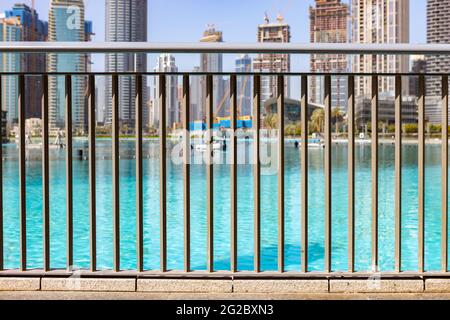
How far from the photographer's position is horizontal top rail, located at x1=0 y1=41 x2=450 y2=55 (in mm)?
1943

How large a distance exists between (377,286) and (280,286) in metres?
0.38

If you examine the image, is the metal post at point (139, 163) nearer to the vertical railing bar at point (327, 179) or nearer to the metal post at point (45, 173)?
the metal post at point (45, 173)

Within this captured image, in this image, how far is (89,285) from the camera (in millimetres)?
2088

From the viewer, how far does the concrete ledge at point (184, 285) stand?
2084mm

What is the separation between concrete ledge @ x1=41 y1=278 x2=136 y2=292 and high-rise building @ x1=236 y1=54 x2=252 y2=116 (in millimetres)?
867

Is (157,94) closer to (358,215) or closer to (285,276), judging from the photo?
(285,276)

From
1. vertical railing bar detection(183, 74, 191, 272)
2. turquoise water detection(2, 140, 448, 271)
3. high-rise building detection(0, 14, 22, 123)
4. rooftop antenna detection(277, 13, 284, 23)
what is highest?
rooftop antenna detection(277, 13, 284, 23)

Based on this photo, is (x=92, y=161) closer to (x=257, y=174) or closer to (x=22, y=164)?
(x=22, y=164)

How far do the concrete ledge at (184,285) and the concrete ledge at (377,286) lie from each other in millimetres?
435

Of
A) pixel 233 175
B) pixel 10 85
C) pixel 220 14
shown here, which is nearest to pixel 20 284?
pixel 10 85

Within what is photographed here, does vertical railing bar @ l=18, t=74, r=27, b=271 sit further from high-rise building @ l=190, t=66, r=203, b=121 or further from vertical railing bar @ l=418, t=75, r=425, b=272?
vertical railing bar @ l=418, t=75, r=425, b=272

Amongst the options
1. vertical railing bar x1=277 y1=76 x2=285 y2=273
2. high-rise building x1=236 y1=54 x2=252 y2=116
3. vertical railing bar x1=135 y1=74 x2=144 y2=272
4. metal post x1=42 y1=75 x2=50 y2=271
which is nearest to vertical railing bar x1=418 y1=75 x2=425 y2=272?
vertical railing bar x1=277 y1=76 x2=285 y2=273

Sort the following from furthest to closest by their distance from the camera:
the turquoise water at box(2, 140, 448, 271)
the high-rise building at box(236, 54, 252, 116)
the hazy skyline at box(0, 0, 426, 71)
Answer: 1. the hazy skyline at box(0, 0, 426, 71)
2. the turquoise water at box(2, 140, 448, 271)
3. the high-rise building at box(236, 54, 252, 116)
